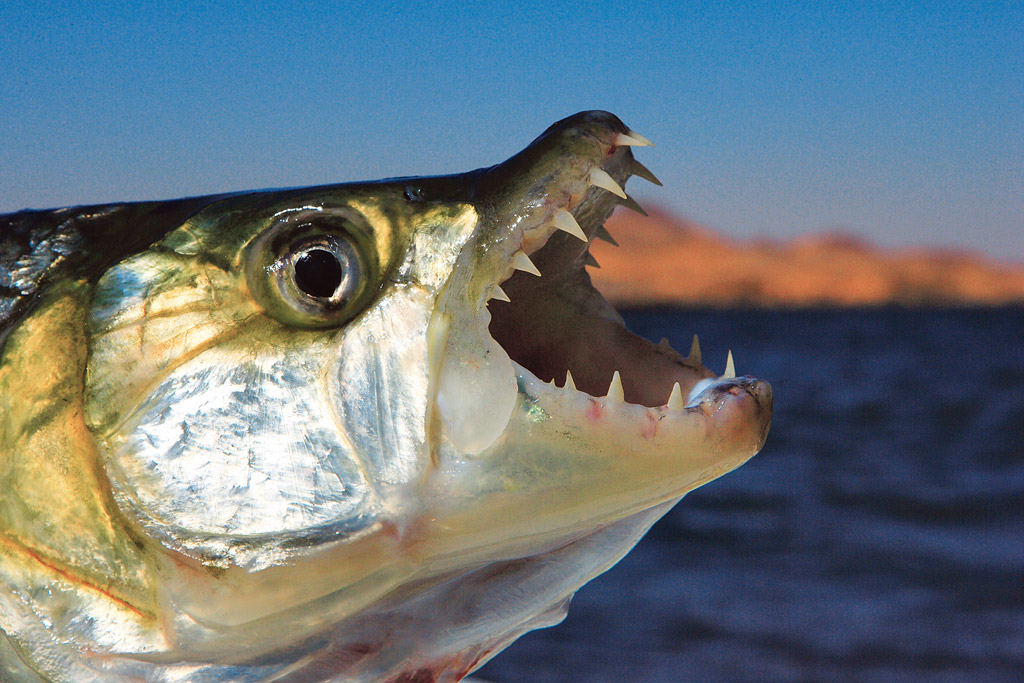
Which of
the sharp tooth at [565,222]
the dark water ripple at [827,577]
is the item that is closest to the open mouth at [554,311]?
the sharp tooth at [565,222]

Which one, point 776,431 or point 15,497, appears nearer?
point 15,497

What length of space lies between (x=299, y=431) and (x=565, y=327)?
647 millimetres

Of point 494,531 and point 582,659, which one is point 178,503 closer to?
point 494,531

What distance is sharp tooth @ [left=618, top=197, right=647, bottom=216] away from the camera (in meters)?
1.73

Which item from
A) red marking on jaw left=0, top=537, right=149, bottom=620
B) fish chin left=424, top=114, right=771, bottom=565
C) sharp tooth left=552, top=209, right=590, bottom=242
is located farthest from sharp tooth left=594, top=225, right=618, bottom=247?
red marking on jaw left=0, top=537, right=149, bottom=620

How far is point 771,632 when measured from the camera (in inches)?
350

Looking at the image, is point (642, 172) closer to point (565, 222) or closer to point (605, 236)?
point (605, 236)

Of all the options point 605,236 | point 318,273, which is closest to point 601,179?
point 605,236

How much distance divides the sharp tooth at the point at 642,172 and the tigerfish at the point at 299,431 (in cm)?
17

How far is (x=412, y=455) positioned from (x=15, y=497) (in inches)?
26.0

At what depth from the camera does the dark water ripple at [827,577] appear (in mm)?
8312

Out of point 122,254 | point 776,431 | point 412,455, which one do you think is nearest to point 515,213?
point 412,455

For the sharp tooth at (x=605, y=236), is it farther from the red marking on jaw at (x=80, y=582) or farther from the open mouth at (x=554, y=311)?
the red marking on jaw at (x=80, y=582)

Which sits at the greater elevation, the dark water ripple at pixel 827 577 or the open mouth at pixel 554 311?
the open mouth at pixel 554 311
